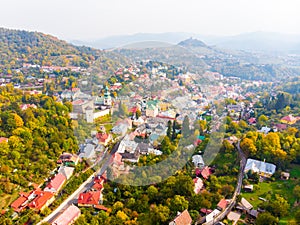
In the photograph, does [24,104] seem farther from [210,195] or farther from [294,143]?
[294,143]

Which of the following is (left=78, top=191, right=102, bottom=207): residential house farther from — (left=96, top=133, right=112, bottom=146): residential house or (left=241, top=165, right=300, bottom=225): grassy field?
(left=241, top=165, right=300, bottom=225): grassy field

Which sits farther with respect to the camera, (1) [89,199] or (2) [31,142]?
(2) [31,142]

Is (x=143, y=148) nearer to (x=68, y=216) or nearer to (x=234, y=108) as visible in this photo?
(x=68, y=216)

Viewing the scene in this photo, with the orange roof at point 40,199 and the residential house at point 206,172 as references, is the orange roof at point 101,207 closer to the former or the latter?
the orange roof at point 40,199

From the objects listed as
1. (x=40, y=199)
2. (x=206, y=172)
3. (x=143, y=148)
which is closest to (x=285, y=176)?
(x=206, y=172)

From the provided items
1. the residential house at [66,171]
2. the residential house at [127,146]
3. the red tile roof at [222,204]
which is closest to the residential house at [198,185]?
the red tile roof at [222,204]
